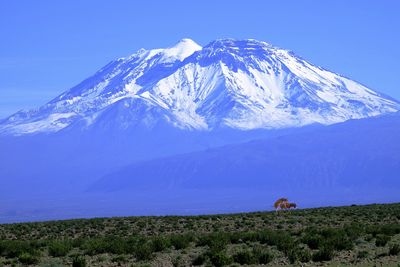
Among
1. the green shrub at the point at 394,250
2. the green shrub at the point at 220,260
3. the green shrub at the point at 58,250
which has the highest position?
the green shrub at the point at 58,250

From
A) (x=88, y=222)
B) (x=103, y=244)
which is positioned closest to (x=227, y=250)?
(x=103, y=244)

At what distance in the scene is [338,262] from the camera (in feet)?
70.2

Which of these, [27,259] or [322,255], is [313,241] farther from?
[27,259]

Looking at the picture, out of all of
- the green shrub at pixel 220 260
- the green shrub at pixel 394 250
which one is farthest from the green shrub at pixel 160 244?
the green shrub at pixel 394 250

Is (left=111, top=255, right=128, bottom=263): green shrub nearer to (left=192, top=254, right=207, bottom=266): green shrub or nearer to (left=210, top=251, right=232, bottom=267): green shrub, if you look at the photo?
(left=192, top=254, right=207, bottom=266): green shrub

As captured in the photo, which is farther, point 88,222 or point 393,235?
point 88,222

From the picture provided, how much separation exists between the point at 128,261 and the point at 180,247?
9.16 ft

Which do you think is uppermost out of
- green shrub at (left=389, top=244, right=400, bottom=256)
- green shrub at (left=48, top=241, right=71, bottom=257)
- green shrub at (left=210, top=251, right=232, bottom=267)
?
green shrub at (left=48, top=241, right=71, bottom=257)

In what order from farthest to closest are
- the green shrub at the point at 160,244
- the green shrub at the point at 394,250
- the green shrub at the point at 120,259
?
the green shrub at the point at 160,244 → the green shrub at the point at 120,259 → the green shrub at the point at 394,250

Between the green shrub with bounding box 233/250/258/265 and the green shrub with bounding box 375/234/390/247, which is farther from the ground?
the green shrub with bounding box 375/234/390/247

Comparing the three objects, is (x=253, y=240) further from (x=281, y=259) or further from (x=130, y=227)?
(x=130, y=227)

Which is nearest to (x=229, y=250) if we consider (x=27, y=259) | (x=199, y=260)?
(x=199, y=260)

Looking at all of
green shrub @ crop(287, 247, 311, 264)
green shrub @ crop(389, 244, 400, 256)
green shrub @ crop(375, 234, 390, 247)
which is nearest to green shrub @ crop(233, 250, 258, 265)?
green shrub @ crop(287, 247, 311, 264)

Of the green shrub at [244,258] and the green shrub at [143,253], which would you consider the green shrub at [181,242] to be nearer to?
the green shrub at [143,253]
